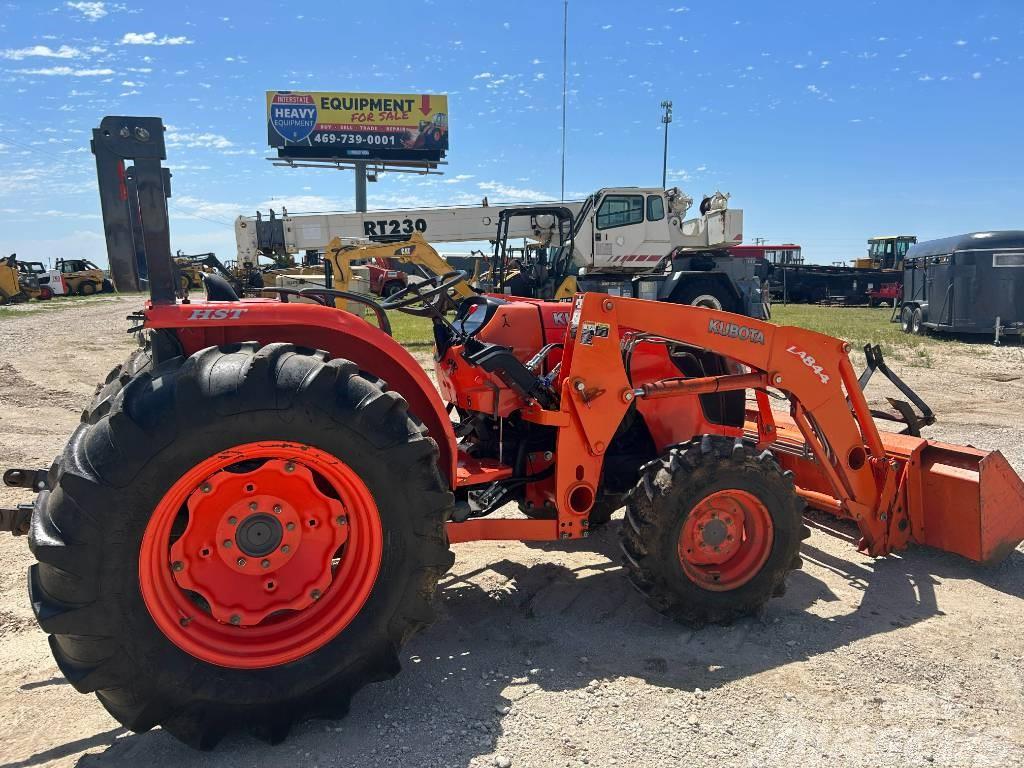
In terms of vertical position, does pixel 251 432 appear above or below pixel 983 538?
above

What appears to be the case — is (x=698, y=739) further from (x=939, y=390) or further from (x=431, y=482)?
(x=939, y=390)

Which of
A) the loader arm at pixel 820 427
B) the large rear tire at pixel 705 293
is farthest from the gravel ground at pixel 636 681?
the large rear tire at pixel 705 293

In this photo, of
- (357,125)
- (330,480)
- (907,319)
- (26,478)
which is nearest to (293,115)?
(357,125)

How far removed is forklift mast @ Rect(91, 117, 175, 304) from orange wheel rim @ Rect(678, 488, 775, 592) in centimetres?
259

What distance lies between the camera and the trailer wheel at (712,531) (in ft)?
11.3

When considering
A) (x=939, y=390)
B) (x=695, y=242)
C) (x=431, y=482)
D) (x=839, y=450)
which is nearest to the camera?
(x=431, y=482)

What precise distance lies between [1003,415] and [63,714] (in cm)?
982

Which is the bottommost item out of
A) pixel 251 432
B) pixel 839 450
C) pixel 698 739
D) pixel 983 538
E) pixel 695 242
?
pixel 698 739

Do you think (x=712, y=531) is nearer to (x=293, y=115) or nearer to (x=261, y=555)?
(x=261, y=555)

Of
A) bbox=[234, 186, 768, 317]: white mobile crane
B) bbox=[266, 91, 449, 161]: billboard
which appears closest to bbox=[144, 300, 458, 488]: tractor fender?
bbox=[234, 186, 768, 317]: white mobile crane

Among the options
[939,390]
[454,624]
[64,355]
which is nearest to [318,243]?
[64,355]

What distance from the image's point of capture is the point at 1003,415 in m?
8.88

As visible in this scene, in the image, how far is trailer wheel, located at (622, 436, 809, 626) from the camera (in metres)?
3.46

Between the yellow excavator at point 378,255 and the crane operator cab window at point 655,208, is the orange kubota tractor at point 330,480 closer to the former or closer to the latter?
the crane operator cab window at point 655,208
